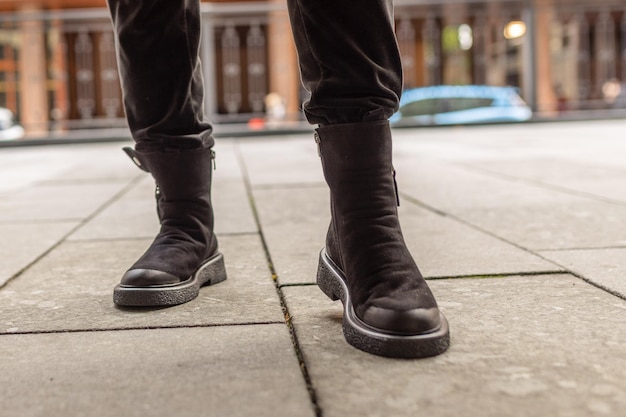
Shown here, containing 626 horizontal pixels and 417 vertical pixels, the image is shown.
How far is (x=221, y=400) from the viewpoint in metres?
0.87

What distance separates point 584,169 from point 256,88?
702cm

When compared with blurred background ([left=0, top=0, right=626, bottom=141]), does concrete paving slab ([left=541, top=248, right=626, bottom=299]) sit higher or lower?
lower

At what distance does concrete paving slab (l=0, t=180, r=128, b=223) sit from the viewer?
273cm

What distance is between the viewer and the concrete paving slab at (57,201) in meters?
2.73

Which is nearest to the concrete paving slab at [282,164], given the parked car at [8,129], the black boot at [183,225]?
the black boot at [183,225]

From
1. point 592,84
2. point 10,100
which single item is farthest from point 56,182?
point 10,100

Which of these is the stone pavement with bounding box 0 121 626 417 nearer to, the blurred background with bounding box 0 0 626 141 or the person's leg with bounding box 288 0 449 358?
the person's leg with bounding box 288 0 449 358

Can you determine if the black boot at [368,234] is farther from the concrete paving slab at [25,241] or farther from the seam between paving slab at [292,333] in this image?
the concrete paving slab at [25,241]

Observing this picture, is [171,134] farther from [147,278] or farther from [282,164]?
[282,164]

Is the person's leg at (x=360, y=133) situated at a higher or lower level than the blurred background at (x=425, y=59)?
lower

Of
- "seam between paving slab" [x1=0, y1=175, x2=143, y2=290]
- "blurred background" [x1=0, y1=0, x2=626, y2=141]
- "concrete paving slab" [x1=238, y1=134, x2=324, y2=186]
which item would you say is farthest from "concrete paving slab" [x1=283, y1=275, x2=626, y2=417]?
"blurred background" [x1=0, y1=0, x2=626, y2=141]

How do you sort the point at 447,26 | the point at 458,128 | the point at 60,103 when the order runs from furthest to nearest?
the point at 60,103 < the point at 447,26 < the point at 458,128

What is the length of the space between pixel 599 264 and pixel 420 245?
458 mm

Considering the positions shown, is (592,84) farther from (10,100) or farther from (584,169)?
(10,100)
